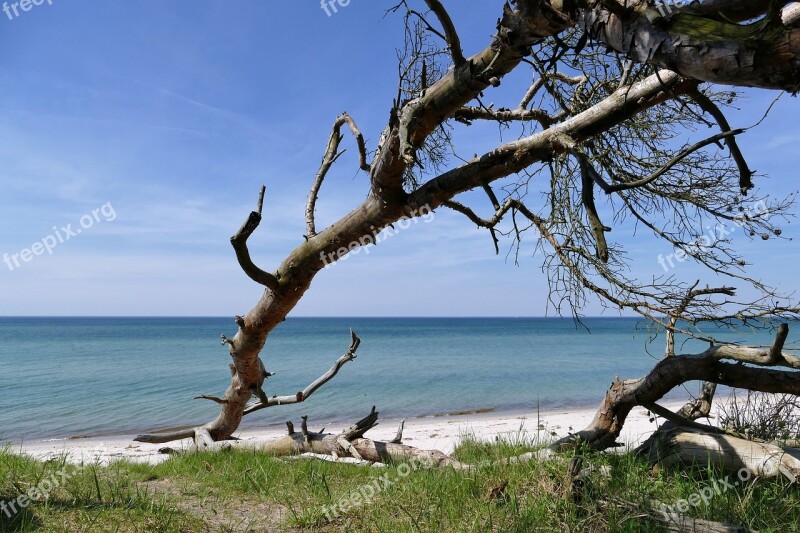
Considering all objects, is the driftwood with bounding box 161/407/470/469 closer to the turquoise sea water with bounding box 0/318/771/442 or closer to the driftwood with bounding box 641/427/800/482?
the driftwood with bounding box 641/427/800/482

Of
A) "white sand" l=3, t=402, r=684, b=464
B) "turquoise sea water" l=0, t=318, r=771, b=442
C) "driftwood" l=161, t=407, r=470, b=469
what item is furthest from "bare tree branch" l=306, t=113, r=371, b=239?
"white sand" l=3, t=402, r=684, b=464

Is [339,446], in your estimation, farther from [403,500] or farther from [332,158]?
[332,158]

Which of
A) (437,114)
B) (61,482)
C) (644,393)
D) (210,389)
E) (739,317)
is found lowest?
(210,389)

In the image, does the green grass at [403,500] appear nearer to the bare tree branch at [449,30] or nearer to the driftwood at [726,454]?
the driftwood at [726,454]

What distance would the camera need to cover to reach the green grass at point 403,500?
3.03 metres

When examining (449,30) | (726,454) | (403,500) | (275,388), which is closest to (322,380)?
(403,500)

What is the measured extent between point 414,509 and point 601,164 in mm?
3531

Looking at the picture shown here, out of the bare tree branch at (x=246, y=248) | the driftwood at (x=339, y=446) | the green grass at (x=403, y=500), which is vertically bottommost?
the driftwood at (x=339, y=446)

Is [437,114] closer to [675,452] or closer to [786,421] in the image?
[675,452]

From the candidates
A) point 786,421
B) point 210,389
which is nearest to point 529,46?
point 786,421

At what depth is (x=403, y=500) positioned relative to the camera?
3.49 metres

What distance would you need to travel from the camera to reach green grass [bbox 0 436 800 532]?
9.93 ft

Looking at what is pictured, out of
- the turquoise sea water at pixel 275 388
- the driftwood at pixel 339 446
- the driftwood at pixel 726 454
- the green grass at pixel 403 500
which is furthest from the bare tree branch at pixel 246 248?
the turquoise sea water at pixel 275 388

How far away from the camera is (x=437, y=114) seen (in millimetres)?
3525
